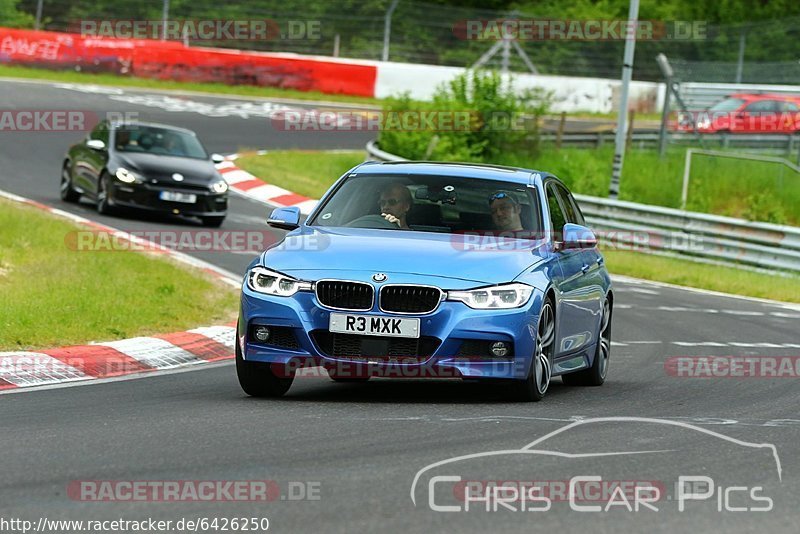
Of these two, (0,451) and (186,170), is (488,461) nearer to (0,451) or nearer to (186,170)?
(0,451)

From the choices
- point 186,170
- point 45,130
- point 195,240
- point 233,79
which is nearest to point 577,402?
point 195,240

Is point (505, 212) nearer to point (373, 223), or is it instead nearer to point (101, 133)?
point (373, 223)

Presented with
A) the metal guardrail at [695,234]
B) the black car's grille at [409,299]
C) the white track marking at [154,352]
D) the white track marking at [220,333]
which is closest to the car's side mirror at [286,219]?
the black car's grille at [409,299]

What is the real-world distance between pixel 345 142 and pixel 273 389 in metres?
30.5

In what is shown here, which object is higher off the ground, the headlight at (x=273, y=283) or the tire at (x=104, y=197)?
the headlight at (x=273, y=283)

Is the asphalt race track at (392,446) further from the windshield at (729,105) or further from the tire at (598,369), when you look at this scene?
the windshield at (729,105)

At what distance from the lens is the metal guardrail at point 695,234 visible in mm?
25703

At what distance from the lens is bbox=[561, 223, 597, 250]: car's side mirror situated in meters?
10.5

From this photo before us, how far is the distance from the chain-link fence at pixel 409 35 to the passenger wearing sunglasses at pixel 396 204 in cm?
3351

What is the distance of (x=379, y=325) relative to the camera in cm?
916

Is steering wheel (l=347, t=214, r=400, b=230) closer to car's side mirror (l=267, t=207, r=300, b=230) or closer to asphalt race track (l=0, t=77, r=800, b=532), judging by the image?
car's side mirror (l=267, t=207, r=300, b=230)

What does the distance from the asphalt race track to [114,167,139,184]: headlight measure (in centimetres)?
1203

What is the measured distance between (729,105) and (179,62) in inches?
634

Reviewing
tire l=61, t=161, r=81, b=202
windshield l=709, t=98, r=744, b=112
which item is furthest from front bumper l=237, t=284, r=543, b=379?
windshield l=709, t=98, r=744, b=112
